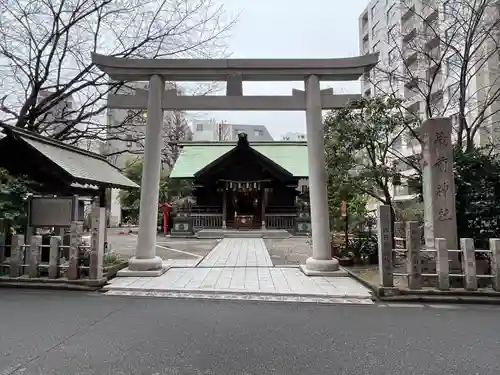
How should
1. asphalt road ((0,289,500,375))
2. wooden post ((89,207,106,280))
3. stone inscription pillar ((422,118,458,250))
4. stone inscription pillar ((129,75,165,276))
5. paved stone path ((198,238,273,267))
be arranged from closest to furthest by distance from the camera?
asphalt road ((0,289,500,375)), wooden post ((89,207,106,280)), stone inscription pillar ((422,118,458,250)), stone inscription pillar ((129,75,165,276)), paved stone path ((198,238,273,267))

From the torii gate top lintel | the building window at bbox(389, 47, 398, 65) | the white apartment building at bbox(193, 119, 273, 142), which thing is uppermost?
the white apartment building at bbox(193, 119, 273, 142)

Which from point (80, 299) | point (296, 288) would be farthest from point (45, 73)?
point (296, 288)

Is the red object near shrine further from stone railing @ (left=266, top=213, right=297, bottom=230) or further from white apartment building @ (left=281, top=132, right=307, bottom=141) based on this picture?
white apartment building @ (left=281, top=132, right=307, bottom=141)

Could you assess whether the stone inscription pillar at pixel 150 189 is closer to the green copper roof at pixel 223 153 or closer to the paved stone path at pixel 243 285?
the paved stone path at pixel 243 285

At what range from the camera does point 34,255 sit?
7.59 meters

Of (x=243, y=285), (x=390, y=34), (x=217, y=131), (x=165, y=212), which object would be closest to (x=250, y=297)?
(x=243, y=285)

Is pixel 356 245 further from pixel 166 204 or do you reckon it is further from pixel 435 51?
pixel 166 204

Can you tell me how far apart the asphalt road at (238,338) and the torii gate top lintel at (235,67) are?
5859mm

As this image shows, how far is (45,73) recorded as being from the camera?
12383 millimetres

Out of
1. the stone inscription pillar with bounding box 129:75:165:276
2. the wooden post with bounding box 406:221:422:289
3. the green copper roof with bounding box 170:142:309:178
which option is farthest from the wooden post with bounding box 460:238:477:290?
the green copper roof with bounding box 170:142:309:178

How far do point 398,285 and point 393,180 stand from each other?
3.40 m

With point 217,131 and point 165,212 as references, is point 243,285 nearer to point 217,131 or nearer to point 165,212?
point 165,212

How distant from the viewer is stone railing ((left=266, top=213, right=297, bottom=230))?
936 inches

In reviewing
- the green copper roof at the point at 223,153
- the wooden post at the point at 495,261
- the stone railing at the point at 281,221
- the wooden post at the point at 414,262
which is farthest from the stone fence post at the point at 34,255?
the stone railing at the point at 281,221
